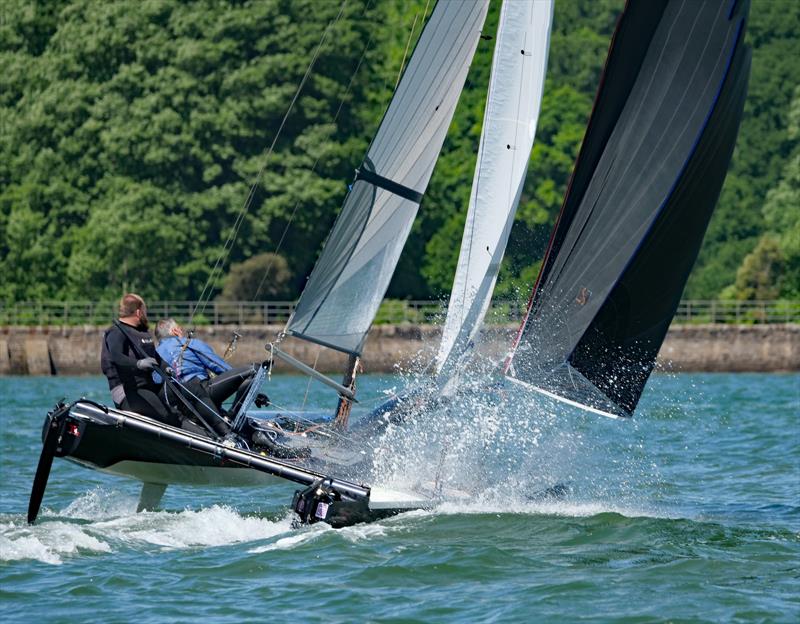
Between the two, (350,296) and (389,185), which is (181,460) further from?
(389,185)

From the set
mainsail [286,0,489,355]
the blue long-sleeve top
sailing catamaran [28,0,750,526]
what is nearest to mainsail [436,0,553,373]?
sailing catamaran [28,0,750,526]

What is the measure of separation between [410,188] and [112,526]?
143 inches

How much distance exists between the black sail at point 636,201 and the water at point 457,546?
Answer: 0.97 metres

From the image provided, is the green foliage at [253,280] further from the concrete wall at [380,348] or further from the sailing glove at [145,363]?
the sailing glove at [145,363]

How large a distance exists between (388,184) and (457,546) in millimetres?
3417

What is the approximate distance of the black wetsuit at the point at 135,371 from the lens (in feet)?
41.0

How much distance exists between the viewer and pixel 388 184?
1375cm

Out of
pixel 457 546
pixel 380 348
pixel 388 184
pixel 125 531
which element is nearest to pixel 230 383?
pixel 125 531

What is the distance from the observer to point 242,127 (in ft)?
149

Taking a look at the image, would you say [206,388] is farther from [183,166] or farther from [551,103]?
[551,103]

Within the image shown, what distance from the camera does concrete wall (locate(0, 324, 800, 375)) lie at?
37906 mm

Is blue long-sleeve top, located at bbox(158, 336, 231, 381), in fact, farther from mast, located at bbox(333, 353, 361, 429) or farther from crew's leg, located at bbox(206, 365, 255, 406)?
mast, located at bbox(333, 353, 361, 429)

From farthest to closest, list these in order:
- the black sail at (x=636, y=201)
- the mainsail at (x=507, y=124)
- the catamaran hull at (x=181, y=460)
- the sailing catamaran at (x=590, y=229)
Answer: the mainsail at (x=507, y=124)
the black sail at (x=636, y=201)
the sailing catamaran at (x=590, y=229)
the catamaran hull at (x=181, y=460)

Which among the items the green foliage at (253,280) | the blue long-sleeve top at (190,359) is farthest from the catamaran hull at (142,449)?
the green foliage at (253,280)
